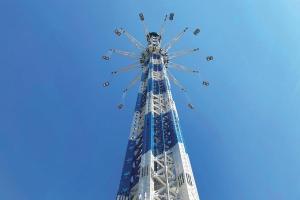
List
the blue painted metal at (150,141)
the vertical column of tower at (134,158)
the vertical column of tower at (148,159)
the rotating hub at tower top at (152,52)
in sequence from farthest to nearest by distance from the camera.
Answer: the rotating hub at tower top at (152,52), the blue painted metal at (150,141), the vertical column of tower at (134,158), the vertical column of tower at (148,159)

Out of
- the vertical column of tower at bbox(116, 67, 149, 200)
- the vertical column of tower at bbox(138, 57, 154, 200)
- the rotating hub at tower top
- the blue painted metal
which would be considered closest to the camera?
the vertical column of tower at bbox(138, 57, 154, 200)

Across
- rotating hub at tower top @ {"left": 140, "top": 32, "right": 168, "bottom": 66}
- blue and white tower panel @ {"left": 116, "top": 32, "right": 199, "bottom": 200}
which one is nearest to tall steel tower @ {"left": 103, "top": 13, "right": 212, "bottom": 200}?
blue and white tower panel @ {"left": 116, "top": 32, "right": 199, "bottom": 200}

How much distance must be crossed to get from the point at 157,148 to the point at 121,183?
3.36 m

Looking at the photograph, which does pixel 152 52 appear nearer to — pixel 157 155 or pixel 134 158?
pixel 134 158

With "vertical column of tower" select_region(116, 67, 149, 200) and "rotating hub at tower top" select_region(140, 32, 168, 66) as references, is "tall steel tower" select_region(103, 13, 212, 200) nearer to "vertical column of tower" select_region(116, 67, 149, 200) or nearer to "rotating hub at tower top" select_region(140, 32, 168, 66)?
"vertical column of tower" select_region(116, 67, 149, 200)

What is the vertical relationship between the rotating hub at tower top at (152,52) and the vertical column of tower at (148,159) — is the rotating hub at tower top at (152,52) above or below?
above

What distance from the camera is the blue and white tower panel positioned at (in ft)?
75.3

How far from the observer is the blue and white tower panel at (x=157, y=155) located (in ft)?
75.3

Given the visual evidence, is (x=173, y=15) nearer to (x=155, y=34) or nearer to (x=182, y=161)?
(x=155, y=34)

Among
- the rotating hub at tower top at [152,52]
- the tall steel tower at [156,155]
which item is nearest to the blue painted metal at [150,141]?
the tall steel tower at [156,155]

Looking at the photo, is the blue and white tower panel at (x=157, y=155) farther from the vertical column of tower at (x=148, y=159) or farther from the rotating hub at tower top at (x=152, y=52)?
the rotating hub at tower top at (x=152, y=52)

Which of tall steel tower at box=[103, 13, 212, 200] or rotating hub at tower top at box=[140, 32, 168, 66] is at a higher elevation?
rotating hub at tower top at box=[140, 32, 168, 66]

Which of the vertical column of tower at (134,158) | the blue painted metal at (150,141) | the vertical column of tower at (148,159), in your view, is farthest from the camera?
the blue painted metal at (150,141)

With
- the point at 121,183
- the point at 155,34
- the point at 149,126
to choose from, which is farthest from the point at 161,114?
the point at 155,34
